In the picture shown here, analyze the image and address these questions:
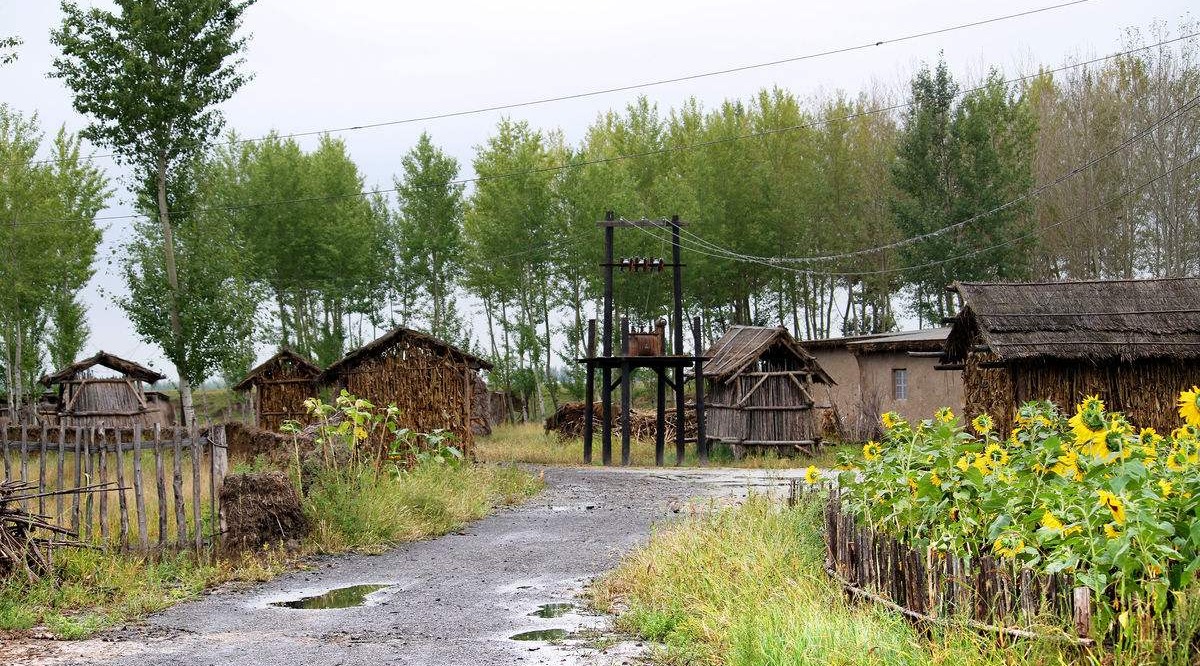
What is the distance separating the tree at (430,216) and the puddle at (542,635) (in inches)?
1504

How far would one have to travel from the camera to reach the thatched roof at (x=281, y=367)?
28.4 m

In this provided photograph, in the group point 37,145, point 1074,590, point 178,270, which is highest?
point 37,145

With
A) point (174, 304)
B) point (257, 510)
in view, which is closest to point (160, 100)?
point (174, 304)

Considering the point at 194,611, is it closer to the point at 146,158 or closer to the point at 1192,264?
the point at 146,158

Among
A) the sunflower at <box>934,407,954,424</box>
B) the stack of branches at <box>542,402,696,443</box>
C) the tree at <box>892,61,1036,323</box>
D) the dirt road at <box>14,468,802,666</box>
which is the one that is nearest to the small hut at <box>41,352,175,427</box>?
the stack of branches at <box>542,402,696,443</box>

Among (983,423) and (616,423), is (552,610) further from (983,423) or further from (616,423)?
(616,423)

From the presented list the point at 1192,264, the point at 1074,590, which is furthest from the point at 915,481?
the point at 1192,264

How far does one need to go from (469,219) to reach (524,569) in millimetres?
37904

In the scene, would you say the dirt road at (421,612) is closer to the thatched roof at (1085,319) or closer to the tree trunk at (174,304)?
the thatched roof at (1085,319)

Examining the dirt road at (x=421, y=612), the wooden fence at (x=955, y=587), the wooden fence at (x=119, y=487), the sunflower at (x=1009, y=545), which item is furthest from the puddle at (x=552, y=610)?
the sunflower at (x=1009, y=545)

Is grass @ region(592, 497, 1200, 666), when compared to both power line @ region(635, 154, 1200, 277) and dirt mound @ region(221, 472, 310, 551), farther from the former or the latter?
power line @ region(635, 154, 1200, 277)

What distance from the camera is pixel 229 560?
462 inches

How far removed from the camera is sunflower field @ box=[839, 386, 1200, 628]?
5594 mm

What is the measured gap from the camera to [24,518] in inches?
388
